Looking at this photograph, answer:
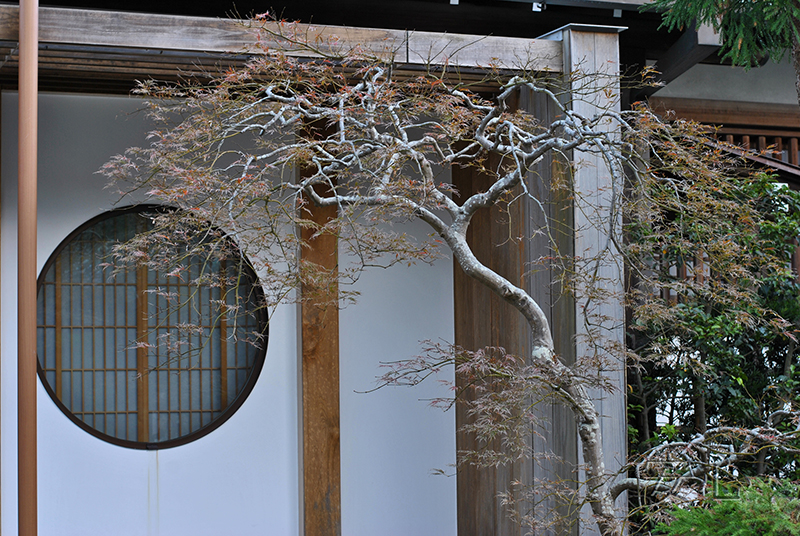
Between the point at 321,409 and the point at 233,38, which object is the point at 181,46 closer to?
the point at 233,38

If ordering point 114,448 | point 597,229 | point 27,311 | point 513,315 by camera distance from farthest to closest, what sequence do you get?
point 114,448 < point 513,315 < point 597,229 < point 27,311

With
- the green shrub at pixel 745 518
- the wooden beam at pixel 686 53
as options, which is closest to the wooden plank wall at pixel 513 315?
the green shrub at pixel 745 518

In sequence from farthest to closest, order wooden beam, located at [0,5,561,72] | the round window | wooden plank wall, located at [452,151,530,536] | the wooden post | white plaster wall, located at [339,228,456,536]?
white plaster wall, located at [339,228,456,536] < the round window < wooden plank wall, located at [452,151,530,536] < the wooden post < wooden beam, located at [0,5,561,72]

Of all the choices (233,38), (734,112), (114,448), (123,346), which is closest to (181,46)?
(233,38)

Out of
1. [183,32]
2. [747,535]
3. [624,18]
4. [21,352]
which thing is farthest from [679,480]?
[624,18]

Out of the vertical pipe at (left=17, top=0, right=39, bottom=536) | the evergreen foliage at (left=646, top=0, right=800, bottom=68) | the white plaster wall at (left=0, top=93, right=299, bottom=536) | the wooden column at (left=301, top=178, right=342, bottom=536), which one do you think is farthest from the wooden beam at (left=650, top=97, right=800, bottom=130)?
the vertical pipe at (left=17, top=0, right=39, bottom=536)

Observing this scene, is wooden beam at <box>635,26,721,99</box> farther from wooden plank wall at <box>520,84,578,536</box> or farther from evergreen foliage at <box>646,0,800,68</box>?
wooden plank wall at <box>520,84,578,536</box>

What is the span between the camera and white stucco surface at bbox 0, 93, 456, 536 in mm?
4383

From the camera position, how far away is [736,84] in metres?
5.31

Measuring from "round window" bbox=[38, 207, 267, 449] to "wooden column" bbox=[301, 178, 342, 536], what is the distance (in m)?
0.36

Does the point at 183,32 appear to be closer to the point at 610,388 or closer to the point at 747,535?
the point at 610,388

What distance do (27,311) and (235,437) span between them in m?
2.00

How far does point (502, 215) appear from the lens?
14.0 feet

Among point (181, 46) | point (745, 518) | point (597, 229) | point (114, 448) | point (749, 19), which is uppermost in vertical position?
point (749, 19)
